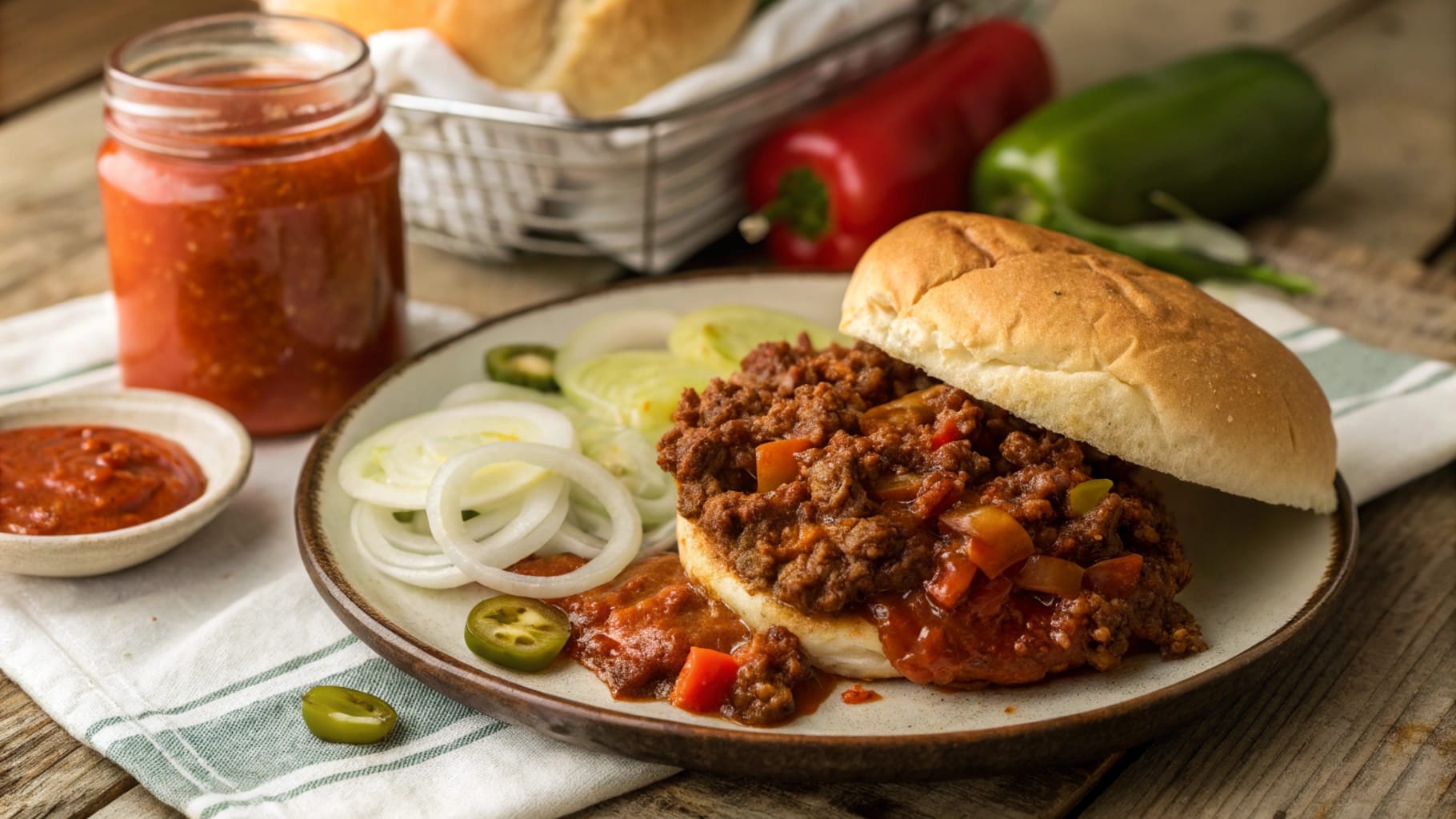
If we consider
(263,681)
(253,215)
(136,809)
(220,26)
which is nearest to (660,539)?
(263,681)

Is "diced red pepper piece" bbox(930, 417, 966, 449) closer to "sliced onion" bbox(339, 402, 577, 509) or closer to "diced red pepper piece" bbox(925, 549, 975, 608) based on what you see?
"diced red pepper piece" bbox(925, 549, 975, 608)

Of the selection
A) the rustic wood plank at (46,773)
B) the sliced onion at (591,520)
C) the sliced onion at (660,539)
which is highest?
the sliced onion at (591,520)

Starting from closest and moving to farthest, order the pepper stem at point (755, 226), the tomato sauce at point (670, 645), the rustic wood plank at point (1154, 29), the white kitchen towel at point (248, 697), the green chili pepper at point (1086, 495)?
the white kitchen towel at point (248, 697) < the tomato sauce at point (670, 645) < the green chili pepper at point (1086, 495) < the pepper stem at point (755, 226) < the rustic wood plank at point (1154, 29)

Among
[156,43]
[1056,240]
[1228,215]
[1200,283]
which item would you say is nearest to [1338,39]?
[1228,215]

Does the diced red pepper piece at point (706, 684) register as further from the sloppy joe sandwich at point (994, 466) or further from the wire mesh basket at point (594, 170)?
the wire mesh basket at point (594, 170)

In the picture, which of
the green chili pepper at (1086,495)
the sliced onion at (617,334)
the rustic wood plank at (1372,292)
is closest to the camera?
the green chili pepper at (1086,495)

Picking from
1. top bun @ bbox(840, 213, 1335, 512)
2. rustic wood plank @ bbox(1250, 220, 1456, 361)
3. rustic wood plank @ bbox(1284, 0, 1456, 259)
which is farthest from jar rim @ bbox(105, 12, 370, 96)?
rustic wood plank @ bbox(1284, 0, 1456, 259)

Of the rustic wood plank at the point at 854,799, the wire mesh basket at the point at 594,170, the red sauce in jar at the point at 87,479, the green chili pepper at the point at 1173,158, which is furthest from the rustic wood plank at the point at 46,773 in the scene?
the green chili pepper at the point at 1173,158
